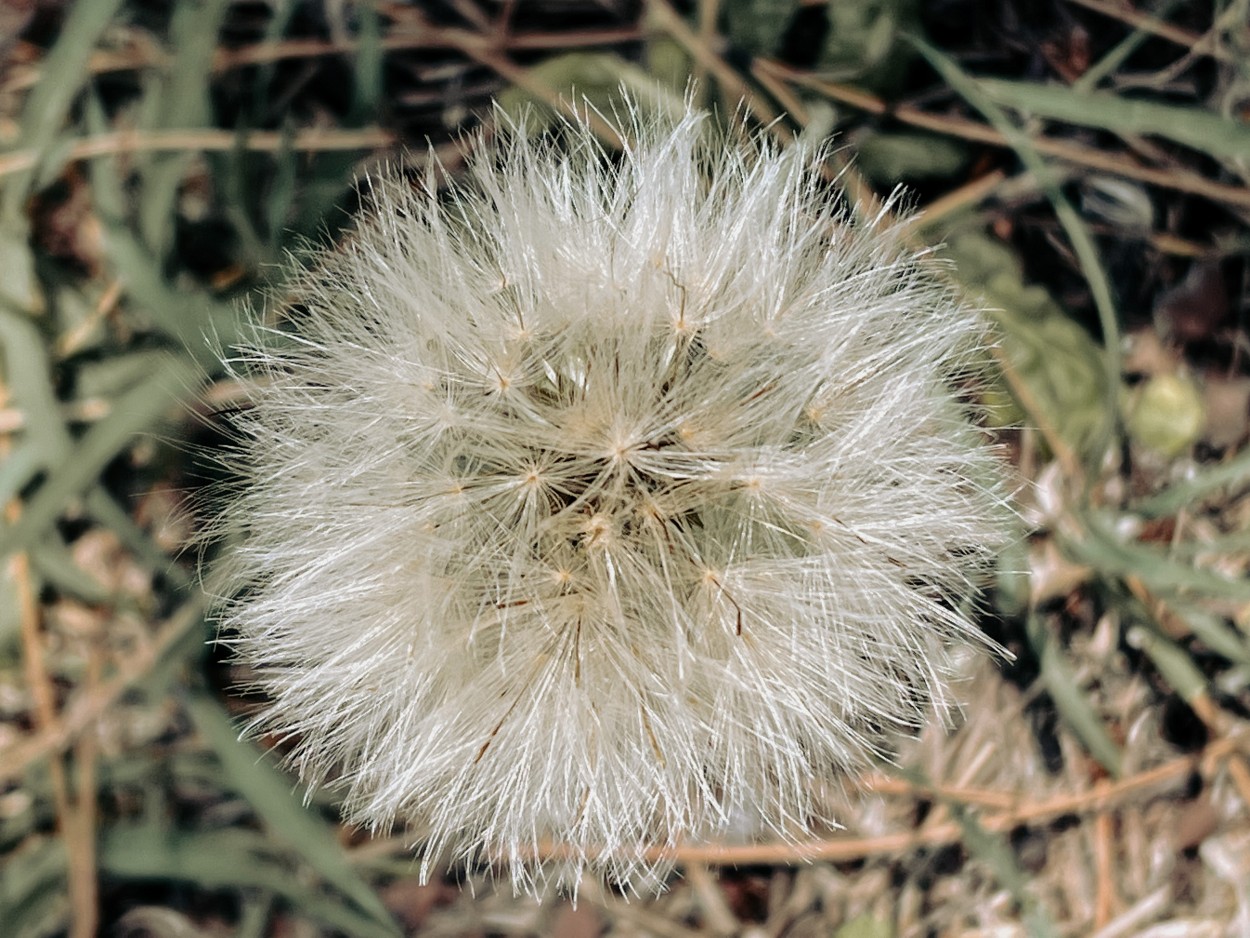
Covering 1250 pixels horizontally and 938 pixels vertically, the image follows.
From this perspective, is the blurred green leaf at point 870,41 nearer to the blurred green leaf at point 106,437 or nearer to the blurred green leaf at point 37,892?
the blurred green leaf at point 106,437

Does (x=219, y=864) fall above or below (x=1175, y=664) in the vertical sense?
above

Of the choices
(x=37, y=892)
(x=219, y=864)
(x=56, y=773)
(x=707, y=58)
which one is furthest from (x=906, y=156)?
(x=37, y=892)

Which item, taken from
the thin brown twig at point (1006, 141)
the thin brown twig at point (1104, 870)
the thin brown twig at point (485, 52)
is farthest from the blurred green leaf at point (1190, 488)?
the thin brown twig at point (485, 52)

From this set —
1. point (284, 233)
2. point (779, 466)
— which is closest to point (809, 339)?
point (779, 466)

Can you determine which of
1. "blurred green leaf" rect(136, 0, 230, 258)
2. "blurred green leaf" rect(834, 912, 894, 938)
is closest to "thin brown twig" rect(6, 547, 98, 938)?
"blurred green leaf" rect(136, 0, 230, 258)

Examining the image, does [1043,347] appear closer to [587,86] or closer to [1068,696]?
[1068,696]

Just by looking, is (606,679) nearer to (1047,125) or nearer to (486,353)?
(486,353)
